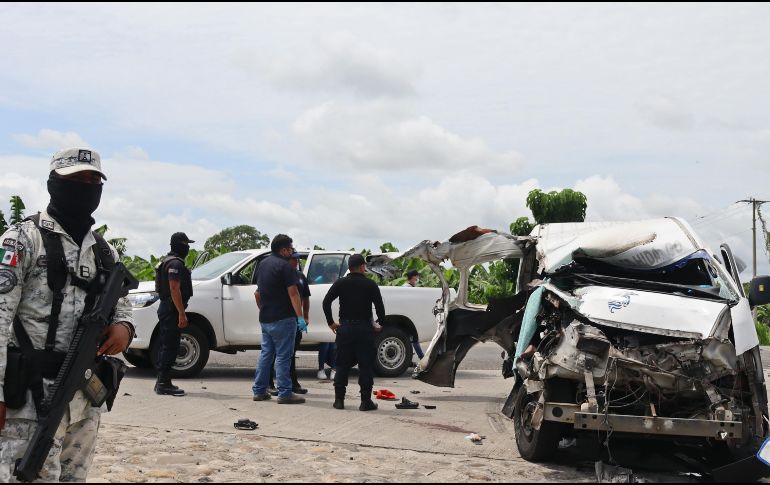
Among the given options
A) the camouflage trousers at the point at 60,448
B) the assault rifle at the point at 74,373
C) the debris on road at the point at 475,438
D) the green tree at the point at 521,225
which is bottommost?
the debris on road at the point at 475,438

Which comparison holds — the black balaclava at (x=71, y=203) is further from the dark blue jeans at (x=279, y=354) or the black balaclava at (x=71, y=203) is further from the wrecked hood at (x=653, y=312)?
the dark blue jeans at (x=279, y=354)

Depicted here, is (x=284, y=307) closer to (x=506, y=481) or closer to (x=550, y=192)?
(x=506, y=481)

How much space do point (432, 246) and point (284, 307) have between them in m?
1.93

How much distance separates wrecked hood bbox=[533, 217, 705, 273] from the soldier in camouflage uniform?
474cm

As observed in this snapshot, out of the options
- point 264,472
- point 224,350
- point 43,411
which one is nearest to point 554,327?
point 264,472

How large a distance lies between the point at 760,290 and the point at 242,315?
7.18 metres

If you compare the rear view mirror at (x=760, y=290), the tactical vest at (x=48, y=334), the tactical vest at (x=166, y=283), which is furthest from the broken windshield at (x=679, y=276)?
the tactical vest at (x=166, y=283)

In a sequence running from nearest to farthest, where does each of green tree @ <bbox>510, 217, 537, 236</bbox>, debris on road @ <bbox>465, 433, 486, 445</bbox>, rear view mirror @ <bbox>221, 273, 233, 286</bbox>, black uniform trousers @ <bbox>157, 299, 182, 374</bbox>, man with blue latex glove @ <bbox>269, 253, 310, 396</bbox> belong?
1. debris on road @ <bbox>465, 433, 486, 445</bbox>
2. black uniform trousers @ <bbox>157, 299, 182, 374</bbox>
3. man with blue latex glove @ <bbox>269, 253, 310, 396</bbox>
4. rear view mirror @ <bbox>221, 273, 233, 286</bbox>
5. green tree @ <bbox>510, 217, 537, 236</bbox>

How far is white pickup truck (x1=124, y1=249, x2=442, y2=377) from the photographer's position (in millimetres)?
11656

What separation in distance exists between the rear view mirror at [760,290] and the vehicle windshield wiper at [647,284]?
42cm

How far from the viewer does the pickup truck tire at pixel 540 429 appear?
675cm

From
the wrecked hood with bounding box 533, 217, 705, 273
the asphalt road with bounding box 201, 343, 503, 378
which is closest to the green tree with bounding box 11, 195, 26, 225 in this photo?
the asphalt road with bounding box 201, 343, 503, 378

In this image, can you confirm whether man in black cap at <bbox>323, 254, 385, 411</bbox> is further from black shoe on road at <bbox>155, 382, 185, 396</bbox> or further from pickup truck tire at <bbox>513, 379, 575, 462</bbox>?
pickup truck tire at <bbox>513, 379, 575, 462</bbox>

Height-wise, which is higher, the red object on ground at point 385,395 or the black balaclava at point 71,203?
the black balaclava at point 71,203
